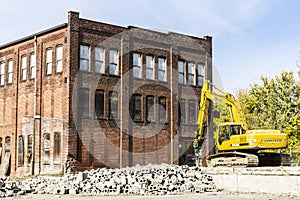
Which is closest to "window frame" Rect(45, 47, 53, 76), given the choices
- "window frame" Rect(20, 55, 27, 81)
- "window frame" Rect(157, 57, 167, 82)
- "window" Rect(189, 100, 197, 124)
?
"window frame" Rect(20, 55, 27, 81)

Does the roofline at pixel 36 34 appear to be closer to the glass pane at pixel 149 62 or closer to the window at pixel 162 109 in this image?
the glass pane at pixel 149 62

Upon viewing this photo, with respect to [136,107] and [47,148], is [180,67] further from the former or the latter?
[47,148]

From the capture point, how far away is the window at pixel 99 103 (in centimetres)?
3581

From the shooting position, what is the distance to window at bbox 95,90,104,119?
3581cm

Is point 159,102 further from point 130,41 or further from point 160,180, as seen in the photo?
point 160,180

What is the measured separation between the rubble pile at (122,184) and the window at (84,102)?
6729mm

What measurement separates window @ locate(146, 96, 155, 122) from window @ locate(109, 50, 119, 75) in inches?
139

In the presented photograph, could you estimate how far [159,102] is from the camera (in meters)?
39.9

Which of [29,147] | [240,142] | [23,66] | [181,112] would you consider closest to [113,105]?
[29,147]

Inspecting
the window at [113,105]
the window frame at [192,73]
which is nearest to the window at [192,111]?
the window frame at [192,73]

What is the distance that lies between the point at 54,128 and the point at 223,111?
22642 millimetres

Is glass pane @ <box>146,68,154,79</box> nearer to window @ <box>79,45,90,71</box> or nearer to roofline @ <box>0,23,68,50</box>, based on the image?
window @ <box>79,45,90,71</box>

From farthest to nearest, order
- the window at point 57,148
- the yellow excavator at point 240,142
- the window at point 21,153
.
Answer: the window at point 21,153 → the window at point 57,148 → the yellow excavator at point 240,142

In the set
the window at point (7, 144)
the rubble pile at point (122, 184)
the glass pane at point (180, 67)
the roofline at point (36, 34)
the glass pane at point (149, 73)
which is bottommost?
the rubble pile at point (122, 184)
